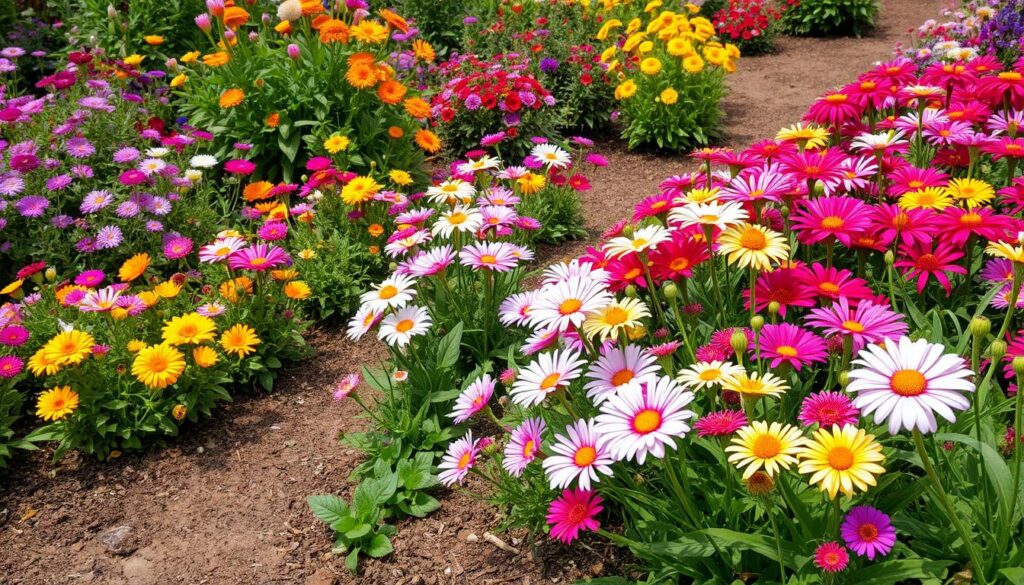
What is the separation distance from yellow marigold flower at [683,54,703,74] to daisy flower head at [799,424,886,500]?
4.58 m

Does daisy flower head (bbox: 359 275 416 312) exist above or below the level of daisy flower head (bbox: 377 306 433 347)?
above

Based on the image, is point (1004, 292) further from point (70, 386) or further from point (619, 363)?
point (70, 386)

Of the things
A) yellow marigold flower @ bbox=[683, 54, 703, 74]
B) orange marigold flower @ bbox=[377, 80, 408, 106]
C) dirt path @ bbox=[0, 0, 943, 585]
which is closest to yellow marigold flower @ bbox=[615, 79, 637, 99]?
yellow marigold flower @ bbox=[683, 54, 703, 74]

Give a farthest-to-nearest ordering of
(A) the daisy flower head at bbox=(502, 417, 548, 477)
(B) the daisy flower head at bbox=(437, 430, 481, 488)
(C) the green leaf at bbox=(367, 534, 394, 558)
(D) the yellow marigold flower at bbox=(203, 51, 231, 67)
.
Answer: (D) the yellow marigold flower at bbox=(203, 51, 231, 67) → (C) the green leaf at bbox=(367, 534, 394, 558) → (B) the daisy flower head at bbox=(437, 430, 481, 488) → (A) the daisy flower head at bbox=(502, 417, 548, 477)

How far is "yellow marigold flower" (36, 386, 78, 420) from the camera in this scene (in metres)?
2.91

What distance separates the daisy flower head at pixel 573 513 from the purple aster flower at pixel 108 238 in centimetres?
283

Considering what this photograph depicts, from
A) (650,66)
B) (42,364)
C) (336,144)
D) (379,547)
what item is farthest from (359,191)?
(650,66)

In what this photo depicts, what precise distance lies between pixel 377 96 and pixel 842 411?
3.67 metres

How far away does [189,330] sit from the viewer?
10.4 ft

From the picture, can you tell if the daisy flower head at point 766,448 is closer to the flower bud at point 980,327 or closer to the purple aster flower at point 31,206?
the flower bud at point 980,327

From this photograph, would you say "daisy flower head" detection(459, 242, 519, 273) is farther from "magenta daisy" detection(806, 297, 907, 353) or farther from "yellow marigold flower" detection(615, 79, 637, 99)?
"yellow marigold flower" detection(615, 79, 637, 99)

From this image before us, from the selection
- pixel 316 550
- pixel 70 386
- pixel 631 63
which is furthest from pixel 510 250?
pixel 631 63

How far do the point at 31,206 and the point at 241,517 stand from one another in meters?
2.10

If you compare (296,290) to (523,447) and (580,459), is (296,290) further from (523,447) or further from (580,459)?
(580,459)
